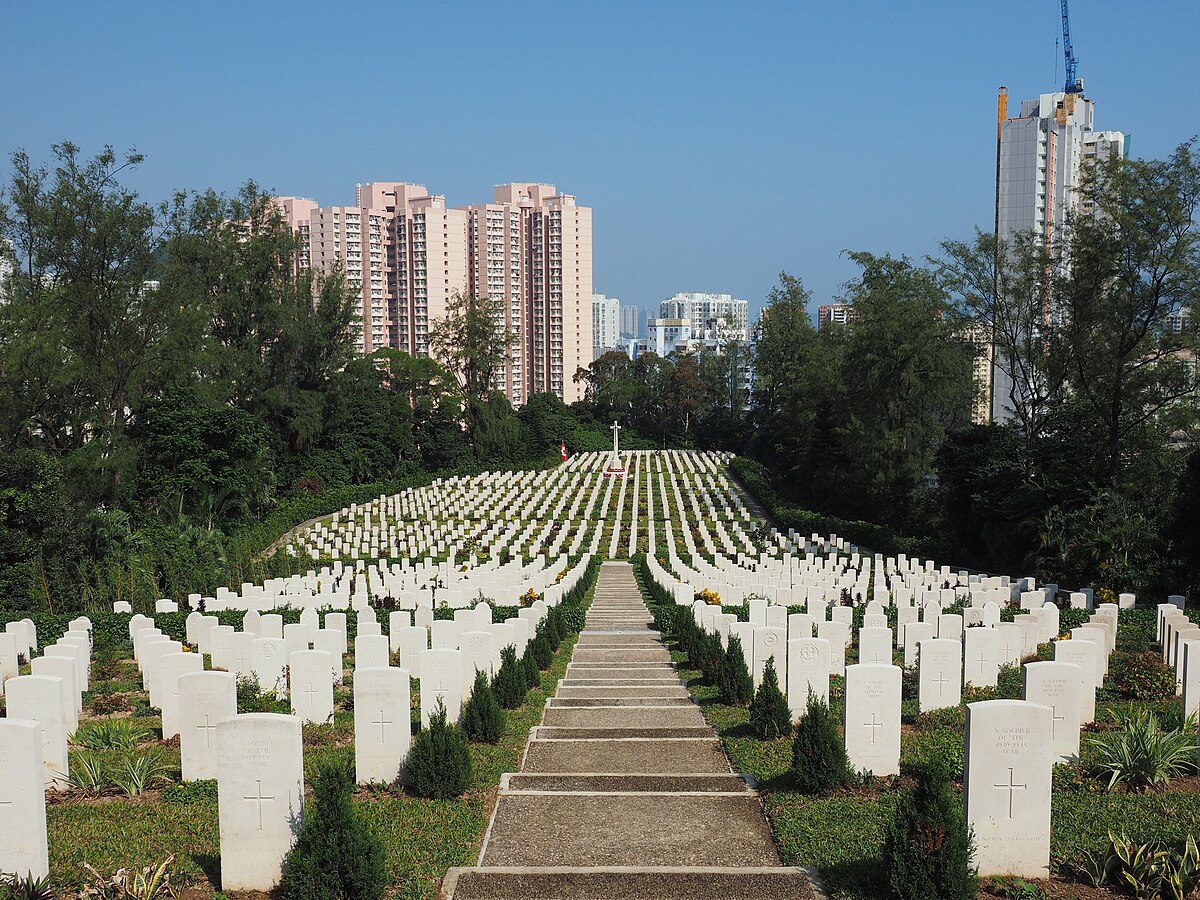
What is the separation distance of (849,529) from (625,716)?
100ft

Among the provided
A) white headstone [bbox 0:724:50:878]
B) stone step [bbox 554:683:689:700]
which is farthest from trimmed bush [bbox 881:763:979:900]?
stone step [bbox 554:683:689:700]

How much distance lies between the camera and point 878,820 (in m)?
7.54

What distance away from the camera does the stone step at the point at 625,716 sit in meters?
11.4

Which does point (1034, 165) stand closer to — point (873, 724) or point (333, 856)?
point (873, 724)

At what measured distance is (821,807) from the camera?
7.87 m

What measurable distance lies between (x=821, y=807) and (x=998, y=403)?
286 ft

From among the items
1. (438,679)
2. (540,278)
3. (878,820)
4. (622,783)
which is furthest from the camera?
(540,278)

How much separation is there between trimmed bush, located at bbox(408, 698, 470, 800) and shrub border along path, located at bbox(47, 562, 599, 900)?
4.5 inches

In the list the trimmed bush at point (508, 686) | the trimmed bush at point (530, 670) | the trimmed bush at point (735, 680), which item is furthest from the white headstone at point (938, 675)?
the trimmed bush at point (530, 670)

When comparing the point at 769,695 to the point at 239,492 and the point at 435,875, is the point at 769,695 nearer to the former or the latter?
the point at 435,875

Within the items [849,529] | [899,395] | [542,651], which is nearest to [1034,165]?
[899,395]

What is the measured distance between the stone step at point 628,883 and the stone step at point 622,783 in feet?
5.65

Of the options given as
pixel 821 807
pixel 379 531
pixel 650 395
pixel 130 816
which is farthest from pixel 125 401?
pixel 650 395

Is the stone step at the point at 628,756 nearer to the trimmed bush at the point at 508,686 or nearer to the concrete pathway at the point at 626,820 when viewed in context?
the concrete pathway at the point at 626,820
